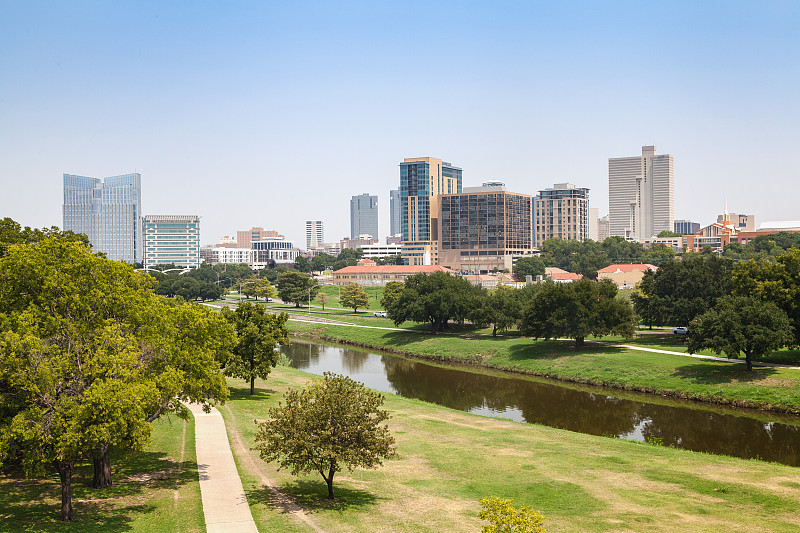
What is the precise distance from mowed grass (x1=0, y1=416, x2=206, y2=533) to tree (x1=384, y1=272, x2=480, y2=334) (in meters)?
58.2

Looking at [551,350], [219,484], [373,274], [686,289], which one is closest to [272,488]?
[219,484]

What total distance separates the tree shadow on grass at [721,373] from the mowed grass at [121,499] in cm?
4084

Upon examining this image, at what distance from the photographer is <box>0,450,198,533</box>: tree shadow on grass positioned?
65.2ft

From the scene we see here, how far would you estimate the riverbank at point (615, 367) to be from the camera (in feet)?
157

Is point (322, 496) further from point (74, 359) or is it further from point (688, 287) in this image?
point (688, 287)

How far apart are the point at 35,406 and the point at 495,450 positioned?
21.3 m

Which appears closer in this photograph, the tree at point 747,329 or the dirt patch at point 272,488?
the dirt patch at point 272,488

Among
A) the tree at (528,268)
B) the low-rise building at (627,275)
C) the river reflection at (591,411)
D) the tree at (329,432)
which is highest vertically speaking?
the tree at (528,268)

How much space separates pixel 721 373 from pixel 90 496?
4733cm

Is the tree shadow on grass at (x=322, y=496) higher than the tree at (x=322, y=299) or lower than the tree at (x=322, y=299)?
lower

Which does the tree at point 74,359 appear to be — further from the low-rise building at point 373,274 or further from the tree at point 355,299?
the low-rise building at point 373,274

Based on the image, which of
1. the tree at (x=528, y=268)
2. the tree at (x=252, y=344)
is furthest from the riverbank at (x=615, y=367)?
the tree at (x=528, y=268)

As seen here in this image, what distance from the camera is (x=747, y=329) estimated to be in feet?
163

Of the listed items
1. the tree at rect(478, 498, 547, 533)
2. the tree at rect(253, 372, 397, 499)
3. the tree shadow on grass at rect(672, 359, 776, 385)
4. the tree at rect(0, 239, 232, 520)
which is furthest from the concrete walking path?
the tree shadow on grass at rect(672, 359, 776, 385)
